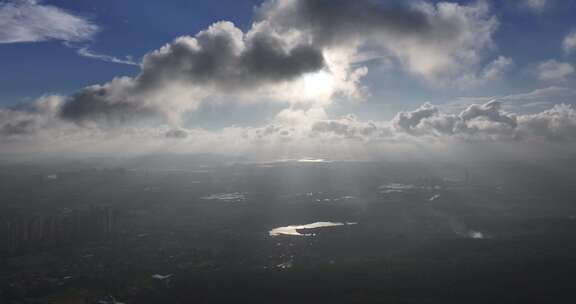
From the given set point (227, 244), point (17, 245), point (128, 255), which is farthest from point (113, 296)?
point (17, 245)

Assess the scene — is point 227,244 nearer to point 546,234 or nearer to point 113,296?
point 113,296

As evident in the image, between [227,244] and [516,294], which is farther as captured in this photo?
[227,244]

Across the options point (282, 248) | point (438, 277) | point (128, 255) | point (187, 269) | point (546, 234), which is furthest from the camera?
point (546, 234)

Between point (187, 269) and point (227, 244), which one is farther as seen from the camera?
point (227, 244)

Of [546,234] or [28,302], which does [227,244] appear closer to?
[28,302]

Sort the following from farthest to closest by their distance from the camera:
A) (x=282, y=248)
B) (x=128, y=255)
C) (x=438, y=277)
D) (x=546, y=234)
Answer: (x=546, y=234), (x=282, y=248), (x=128, y=255), (x=438, y=277)

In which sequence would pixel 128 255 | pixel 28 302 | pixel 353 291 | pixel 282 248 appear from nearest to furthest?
1. pixel 28 302
2. pixel 353 291
3. pixel 128 255
4. pixel 282 248

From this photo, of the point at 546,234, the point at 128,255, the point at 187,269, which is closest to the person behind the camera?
the point at 187,269

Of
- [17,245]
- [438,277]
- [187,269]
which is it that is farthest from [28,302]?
[438,277]
